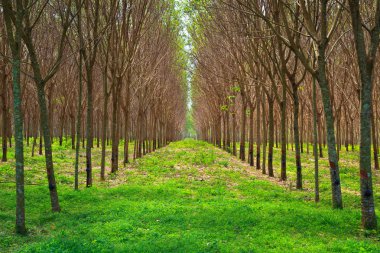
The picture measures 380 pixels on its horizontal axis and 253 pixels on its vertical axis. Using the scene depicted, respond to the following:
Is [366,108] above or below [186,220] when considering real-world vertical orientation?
above

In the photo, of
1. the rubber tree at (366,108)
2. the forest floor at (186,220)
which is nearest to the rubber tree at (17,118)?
the forest floor at (186,220)

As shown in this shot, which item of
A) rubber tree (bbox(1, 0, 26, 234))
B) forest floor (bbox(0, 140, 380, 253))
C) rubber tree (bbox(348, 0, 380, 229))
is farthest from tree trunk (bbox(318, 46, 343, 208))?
rubber tree (bbox(1, 0, 26, 234))

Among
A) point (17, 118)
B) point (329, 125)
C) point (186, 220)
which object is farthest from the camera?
point (329, 125)

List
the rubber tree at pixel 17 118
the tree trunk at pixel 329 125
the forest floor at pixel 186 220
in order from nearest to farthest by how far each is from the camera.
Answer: the forest floor at pixel 186 220
the rubber tree at pixel 17 118
the tree trunk at pixel 329 125

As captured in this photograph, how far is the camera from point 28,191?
12.4m

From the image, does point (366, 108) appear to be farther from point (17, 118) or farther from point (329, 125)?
point (17, 118)

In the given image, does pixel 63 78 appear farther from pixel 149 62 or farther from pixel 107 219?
pixel 107 219

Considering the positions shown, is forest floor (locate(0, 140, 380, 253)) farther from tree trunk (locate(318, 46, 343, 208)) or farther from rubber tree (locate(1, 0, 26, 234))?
tree trunk (locate(318, 46, 343, 208))

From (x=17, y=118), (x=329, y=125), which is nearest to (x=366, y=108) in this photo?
(x=329, y=125)

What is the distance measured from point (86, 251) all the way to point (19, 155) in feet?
10.1

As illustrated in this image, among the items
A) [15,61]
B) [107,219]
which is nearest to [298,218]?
→ [107,219]

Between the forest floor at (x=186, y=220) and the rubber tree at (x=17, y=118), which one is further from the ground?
the rubber tree at (x=17, y=118)

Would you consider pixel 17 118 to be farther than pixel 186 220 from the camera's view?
No

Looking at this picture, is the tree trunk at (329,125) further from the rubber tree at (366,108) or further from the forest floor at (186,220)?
the rubber tree at (366,108)
